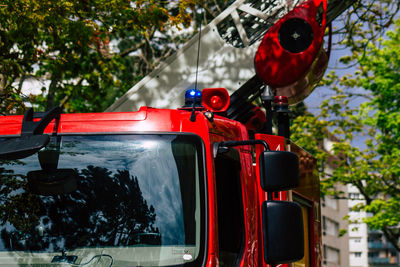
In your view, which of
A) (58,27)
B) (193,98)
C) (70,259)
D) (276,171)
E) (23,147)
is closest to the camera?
(70,259)

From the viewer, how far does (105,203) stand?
3830 millimetres

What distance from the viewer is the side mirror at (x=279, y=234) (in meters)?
3.67

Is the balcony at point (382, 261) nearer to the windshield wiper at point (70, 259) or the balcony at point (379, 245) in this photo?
the balcony at point (379, 245)

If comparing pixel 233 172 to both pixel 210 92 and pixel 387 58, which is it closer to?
pixel 210 92

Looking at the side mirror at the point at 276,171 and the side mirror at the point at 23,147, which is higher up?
the side mirror at the point at 23,147

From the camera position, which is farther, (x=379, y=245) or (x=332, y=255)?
(x=379, y=245)

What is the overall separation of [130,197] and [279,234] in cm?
91

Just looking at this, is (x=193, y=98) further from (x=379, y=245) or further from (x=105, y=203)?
(x=379, y=245)

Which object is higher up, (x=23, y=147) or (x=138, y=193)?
Result: (x=23, y=147)

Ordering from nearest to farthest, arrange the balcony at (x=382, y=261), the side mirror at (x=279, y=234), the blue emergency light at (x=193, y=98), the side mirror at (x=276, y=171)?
1. the side mirror at (x=279, y=234)
2. the side mirror at (x=276, y=171)
3. the blue emergency light at (x=193, y=98)
4. the balcony at (x=382, y=261)

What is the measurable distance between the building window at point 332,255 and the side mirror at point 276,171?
271 feet

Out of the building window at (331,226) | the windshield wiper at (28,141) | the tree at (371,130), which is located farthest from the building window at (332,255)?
the windshield wiper at (28,141)

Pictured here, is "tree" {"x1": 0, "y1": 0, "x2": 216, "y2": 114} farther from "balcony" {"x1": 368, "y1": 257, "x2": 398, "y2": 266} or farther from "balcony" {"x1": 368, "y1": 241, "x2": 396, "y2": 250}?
"balcony" {"x1": 368, "y1": 241, "x2": 396, "y2": 250}

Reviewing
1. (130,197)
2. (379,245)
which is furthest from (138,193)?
(379,245)
